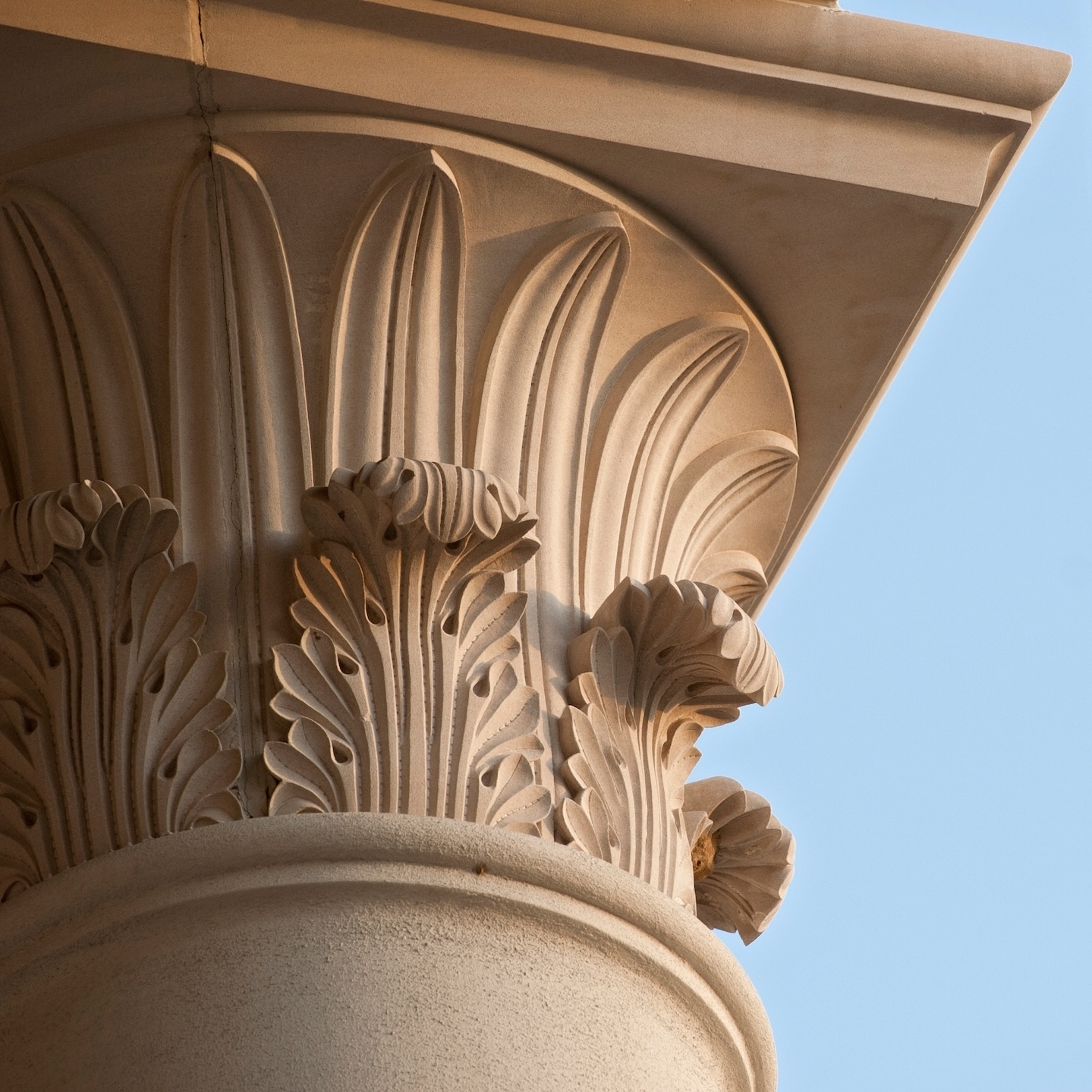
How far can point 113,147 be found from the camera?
369 centimetres

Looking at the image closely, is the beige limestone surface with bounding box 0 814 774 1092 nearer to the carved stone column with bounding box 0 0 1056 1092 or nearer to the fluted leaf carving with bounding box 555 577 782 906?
the carved stone column with bounding box 0 0 1056 1092

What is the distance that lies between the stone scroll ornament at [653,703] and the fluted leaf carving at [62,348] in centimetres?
110

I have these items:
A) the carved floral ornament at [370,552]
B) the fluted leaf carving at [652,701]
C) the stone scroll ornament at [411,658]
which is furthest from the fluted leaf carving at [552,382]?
the stone scroll ornament at [411,658]

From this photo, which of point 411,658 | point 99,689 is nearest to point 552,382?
point 411,658

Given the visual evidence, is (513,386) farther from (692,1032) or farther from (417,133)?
(692,1032)

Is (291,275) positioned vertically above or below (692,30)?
below

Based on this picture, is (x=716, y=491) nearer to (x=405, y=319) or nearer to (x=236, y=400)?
(x=405, y=319)

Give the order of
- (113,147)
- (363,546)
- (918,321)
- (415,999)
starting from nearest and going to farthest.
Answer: (415,999) < (363,546) < (113,147) < (918,321)

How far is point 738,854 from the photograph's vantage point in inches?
165

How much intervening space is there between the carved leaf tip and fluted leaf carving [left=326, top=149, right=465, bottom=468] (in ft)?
3.59

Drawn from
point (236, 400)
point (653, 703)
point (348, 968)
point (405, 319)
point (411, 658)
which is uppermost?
point (405, 319)

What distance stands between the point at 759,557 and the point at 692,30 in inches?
55.0

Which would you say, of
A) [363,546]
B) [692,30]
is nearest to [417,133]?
[692,30]

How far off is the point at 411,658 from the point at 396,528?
0.83 ft
